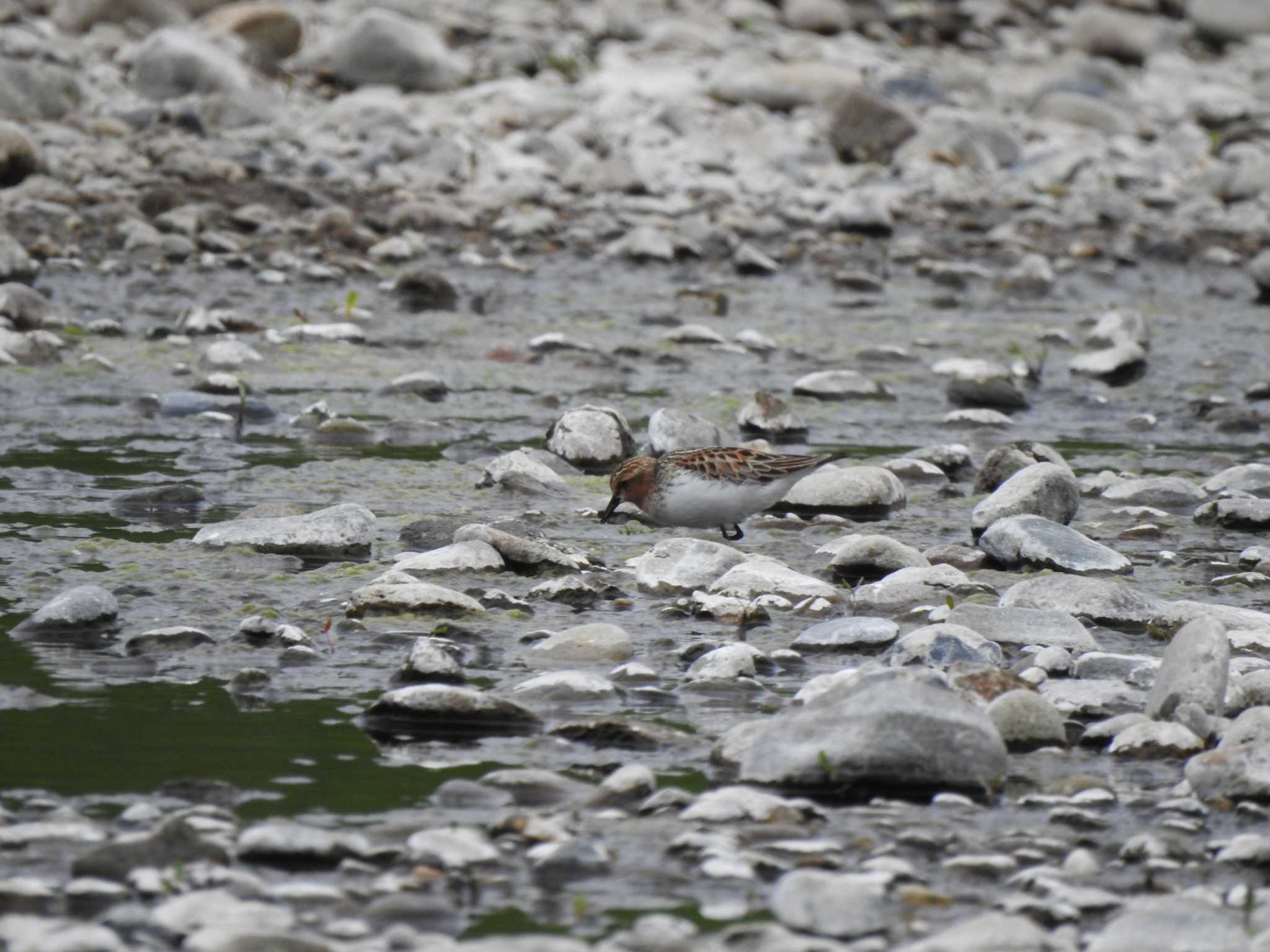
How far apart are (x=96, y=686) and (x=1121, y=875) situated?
3.09 meters

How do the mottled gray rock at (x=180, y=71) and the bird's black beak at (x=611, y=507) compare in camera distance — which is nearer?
the bird's black beak at (x=611, y=507)

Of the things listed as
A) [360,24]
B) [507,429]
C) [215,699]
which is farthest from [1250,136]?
[215,699]

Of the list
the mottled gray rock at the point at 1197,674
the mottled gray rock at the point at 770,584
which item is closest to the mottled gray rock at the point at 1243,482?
the mottled gray rock at the point at 770,584

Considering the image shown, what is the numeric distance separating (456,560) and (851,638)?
174 cm

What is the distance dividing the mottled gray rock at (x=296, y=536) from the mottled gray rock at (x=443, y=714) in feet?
7.32

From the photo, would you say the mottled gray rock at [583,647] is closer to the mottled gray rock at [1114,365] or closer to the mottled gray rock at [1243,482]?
the mottled gray rock at [1243,482]

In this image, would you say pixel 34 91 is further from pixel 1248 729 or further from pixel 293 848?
pixel 1248 729

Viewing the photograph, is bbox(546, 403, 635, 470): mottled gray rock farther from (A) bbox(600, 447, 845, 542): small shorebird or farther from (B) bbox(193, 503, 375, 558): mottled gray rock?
(B) bbox(193, 503, 375, 558): mottled gray rock

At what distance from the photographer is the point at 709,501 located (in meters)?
7.63

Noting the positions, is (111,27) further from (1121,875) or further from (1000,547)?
(1121,875)

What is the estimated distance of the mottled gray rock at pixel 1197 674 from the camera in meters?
5.21

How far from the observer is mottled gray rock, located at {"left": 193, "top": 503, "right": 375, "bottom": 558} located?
733cm

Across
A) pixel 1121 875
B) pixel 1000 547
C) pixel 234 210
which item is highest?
pixel 234 210

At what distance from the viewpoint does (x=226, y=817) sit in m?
4.34
